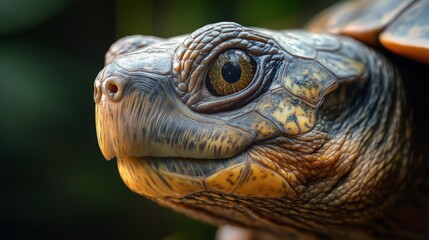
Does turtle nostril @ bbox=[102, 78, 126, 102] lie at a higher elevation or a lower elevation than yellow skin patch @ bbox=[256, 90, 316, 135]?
higher

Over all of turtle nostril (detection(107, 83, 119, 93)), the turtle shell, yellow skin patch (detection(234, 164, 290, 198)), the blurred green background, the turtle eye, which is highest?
the turtle shell

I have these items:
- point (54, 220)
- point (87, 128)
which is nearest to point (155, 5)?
point (87, 128)

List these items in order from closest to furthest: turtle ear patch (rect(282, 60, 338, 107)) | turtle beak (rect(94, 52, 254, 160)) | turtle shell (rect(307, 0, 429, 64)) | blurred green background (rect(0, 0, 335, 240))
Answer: turtle beak (rect(94, 52, 254, 160)), turtle ear patch (rect(282, 60, 338, 107)), turtle shell (rect(307, 0, 429, 64)), blurred green background (rect(0, 0, 335, 240))

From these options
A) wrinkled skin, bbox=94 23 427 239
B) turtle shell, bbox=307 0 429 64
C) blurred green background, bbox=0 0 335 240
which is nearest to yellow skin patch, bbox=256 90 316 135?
wrinkled skin, bbox=94 23 427 239

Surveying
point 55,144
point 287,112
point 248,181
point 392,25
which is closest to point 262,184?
point 248,181

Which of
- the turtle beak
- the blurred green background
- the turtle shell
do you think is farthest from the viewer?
the blurred green background

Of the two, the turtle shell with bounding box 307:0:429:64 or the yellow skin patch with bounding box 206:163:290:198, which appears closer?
the yellow skin patch with bounding box 206:163:290:198

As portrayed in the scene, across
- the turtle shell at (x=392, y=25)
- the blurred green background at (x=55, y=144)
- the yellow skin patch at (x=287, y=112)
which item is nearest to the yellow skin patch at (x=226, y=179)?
the yellow skin patch at (x=287, y=112)

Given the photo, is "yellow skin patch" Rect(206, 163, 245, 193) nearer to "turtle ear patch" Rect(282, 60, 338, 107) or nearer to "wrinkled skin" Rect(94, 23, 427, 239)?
"wrinkled skin" Rect(94, 23, 427, 239)
